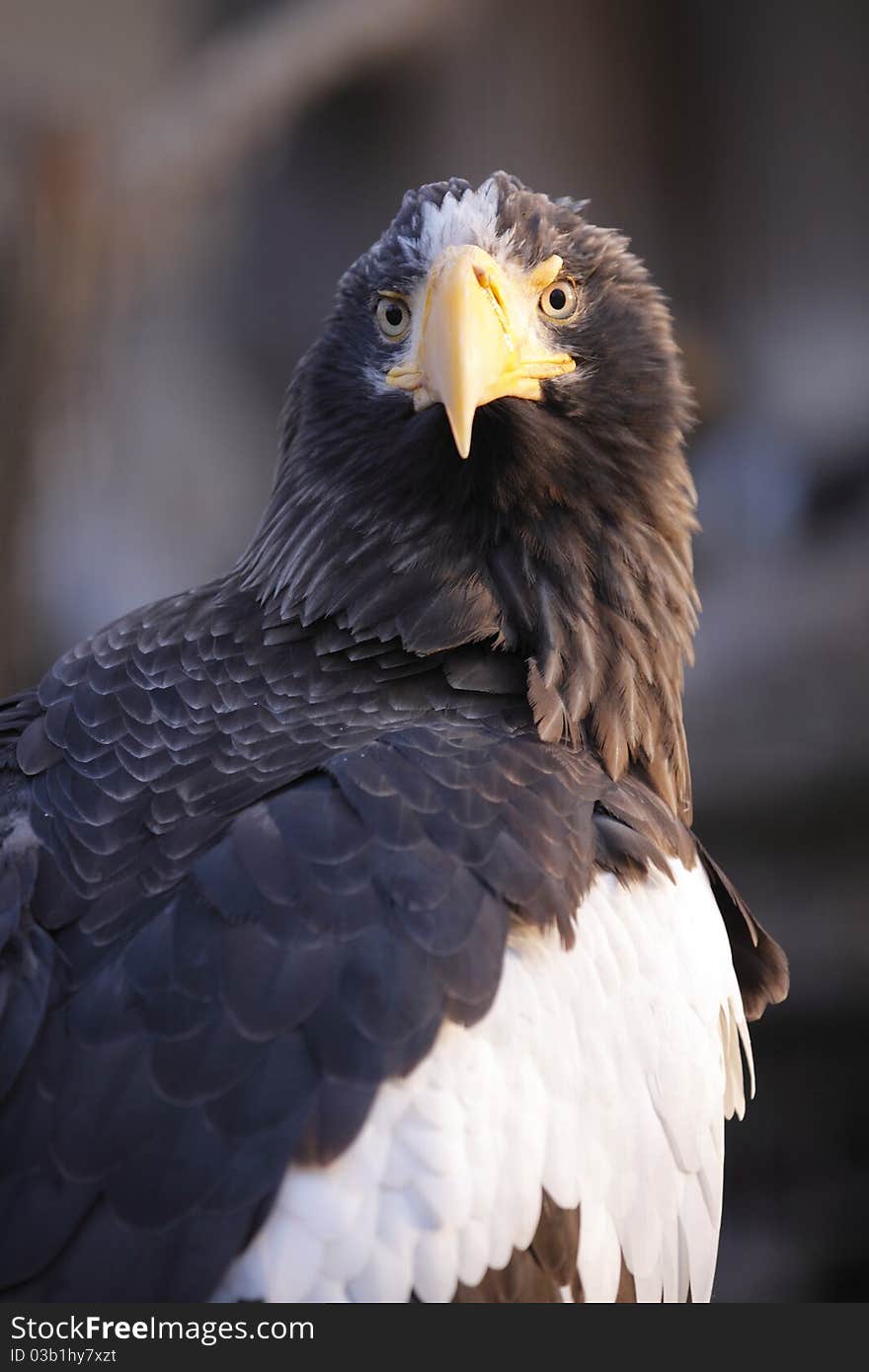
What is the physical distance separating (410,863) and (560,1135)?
380 mm

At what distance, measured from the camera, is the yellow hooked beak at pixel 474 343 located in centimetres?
200

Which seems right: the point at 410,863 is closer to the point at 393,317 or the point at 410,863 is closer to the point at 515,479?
the point at 515,479

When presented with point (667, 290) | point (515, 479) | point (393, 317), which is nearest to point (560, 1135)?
point (515, 479)

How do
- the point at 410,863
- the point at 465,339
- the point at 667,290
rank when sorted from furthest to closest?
1. the point at 667,290
2. the point at 465,339
3. the point at 410,863

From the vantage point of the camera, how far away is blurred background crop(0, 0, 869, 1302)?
13.7ft

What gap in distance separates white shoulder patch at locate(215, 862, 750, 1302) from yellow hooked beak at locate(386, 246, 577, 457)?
70 centimetres

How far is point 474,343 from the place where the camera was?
203 cm

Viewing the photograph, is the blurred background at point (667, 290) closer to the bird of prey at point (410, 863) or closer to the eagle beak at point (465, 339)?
the bird of prey at point (410, 863)

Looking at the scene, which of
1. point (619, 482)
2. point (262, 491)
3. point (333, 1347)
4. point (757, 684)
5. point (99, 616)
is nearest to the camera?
point (333, 1347)

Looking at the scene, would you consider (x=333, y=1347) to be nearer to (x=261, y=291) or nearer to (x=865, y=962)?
(x=865, y=962)

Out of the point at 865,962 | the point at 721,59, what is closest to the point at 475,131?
the point at 721,59

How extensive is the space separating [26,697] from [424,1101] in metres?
1.02

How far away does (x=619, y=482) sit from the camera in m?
2.30

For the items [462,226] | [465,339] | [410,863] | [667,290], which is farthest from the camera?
[667,290]
